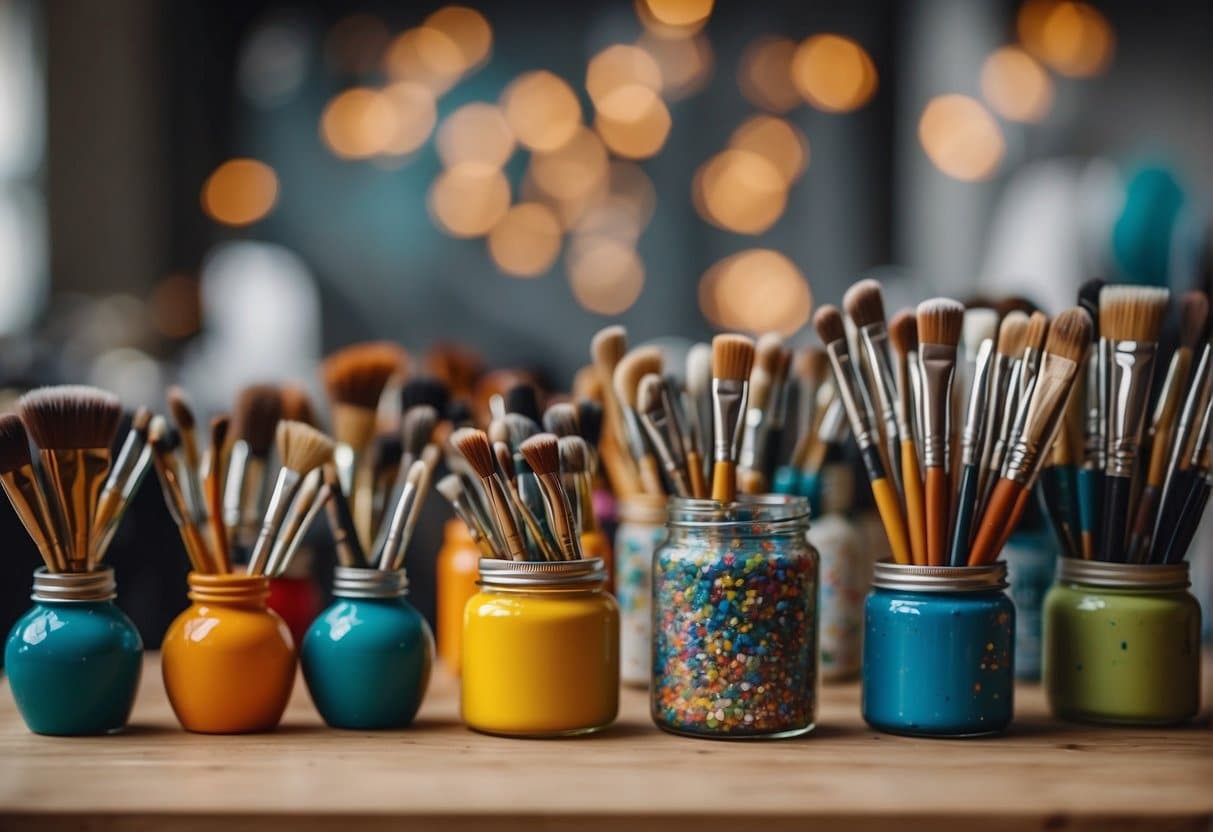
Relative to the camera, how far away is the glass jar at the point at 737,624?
0.79m

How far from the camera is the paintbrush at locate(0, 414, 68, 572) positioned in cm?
79

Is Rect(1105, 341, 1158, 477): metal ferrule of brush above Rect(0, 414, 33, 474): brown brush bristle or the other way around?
above

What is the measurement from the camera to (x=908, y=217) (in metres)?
3.51

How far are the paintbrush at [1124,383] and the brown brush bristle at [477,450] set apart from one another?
0.40 m

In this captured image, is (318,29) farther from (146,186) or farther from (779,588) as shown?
(779,588)

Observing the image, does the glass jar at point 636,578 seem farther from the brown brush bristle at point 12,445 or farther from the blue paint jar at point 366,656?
the brown brush bristle at point 12,445

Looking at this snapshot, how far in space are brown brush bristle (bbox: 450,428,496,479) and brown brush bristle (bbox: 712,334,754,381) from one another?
0.15 meters

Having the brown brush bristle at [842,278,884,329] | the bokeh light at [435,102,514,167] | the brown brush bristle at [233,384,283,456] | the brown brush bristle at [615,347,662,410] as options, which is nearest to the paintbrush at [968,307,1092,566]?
the brown brush bristle at [842,278,884,329]

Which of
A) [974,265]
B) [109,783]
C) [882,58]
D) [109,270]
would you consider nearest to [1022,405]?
[109,783]

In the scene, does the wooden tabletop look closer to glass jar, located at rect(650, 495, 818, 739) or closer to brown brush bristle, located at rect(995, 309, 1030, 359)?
glass jar, located at rect(650, 495, 818, 739)

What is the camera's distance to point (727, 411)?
0.82 meters

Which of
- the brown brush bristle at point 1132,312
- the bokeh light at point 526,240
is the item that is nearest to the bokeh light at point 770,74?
the bokeh light at point 526,240

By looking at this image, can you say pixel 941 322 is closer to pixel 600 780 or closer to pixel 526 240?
pixel 600 780

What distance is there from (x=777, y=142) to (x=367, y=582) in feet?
9.60
